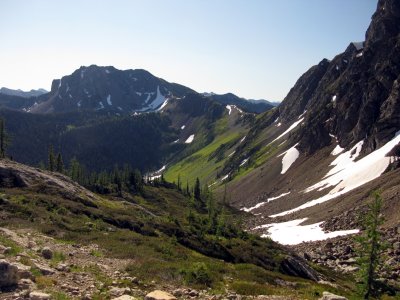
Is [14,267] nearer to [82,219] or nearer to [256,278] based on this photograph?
[256,278]

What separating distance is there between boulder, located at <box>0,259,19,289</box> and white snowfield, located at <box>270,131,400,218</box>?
110304 millimetres

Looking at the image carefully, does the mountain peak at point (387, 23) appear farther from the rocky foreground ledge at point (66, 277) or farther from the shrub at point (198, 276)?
the rocky foreground ledge at point (66, 277)

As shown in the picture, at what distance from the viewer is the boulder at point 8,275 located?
19.8m

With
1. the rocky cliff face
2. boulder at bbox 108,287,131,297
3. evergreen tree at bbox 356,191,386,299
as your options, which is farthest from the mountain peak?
boulder at bbox 108,287,131,297

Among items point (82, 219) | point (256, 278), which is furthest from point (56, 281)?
point (82, 219)

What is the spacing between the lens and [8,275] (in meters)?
19.9

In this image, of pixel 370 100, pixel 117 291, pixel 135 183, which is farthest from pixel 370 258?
pixel 135 183

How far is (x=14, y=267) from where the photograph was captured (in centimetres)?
2036

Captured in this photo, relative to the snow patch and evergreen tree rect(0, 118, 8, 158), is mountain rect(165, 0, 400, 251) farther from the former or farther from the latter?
evergreen tree rect(0, 118, 8, 158)

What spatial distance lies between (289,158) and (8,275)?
580 ft

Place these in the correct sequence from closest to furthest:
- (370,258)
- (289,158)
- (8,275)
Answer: (8,275) → (370,258) → (289,158)

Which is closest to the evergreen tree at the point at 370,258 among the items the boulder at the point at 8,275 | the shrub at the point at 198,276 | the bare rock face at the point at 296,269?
the shrub at the point at 198,276

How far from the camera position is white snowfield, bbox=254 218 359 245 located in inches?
3541

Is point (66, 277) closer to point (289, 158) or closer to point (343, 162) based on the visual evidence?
point (343, 162)
